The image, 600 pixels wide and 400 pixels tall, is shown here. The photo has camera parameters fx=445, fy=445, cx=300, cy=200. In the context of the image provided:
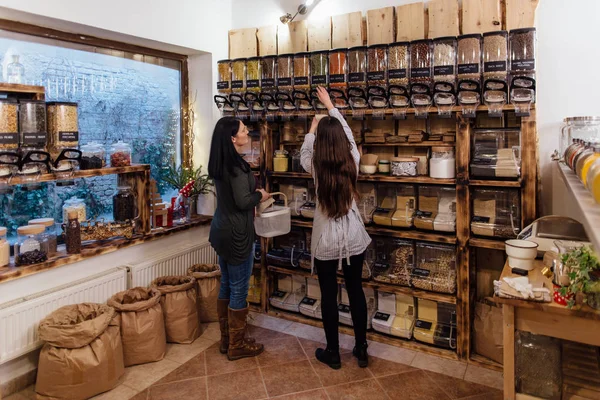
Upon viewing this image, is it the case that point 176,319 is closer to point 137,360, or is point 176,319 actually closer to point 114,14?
point 137,360

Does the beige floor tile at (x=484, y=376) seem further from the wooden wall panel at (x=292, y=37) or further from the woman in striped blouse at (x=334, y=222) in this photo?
the wooden wall panel at (x=292, y=37)

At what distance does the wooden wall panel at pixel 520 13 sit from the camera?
2641 millimetres

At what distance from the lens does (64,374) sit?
2352 mm

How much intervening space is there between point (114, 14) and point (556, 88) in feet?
9.44

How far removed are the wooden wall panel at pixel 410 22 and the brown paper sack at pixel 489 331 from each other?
184 cm

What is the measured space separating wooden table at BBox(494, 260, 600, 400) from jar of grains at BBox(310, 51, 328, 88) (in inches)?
76.5

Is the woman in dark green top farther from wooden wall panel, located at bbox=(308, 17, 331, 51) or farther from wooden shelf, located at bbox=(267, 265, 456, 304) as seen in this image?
wooden wall panel, located at bbox=(308, 17, 331, 51)

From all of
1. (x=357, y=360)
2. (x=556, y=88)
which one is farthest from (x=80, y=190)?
(x=556, y=88)

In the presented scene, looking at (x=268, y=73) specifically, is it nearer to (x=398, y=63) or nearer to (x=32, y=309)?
(x=398, y=63)

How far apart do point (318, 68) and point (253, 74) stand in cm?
58

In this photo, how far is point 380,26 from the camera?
311 centimetres

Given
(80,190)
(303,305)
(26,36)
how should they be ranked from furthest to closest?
(303,305) < (80,190) < (26,36)

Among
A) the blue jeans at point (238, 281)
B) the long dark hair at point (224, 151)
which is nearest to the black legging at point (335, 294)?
the blue jeans at point (238, 281)

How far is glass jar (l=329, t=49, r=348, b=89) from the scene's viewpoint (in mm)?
3057
